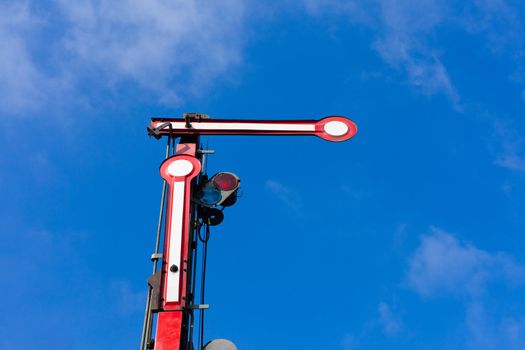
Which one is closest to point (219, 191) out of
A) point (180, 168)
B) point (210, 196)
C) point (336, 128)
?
point (210, 196)

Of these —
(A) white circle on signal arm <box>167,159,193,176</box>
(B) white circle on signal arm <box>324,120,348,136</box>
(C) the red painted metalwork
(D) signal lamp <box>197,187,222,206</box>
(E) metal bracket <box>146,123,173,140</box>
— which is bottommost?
(C) the red painted metalwork

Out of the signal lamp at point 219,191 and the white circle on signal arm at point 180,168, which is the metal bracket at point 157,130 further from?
the signal lamp at point 219,191

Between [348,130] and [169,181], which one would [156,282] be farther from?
[348,130]

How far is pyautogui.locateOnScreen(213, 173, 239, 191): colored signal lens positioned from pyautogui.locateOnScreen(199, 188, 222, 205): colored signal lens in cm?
13

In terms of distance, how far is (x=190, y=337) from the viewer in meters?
10.5

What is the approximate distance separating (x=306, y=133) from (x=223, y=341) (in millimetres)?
4850

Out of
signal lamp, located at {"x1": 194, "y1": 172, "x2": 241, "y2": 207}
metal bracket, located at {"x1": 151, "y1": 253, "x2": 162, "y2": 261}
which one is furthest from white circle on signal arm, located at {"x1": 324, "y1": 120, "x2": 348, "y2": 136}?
metal bracket, located at {"x1": 151, "y1": 253, "x2": 162, "y2": 261}

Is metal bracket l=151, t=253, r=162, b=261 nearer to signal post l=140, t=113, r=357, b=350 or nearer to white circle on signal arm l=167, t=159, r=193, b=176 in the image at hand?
signal post l=140, t=113, r=357, b=350

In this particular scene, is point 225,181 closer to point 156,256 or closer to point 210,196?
point 210,196

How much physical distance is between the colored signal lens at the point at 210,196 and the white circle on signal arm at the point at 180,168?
51 cm

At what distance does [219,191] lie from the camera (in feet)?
40.0

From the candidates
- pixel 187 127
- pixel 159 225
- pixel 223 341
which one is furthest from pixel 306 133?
pixel 223 341

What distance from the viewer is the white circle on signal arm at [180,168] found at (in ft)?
39.0

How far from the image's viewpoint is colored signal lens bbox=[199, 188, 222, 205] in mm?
12078
